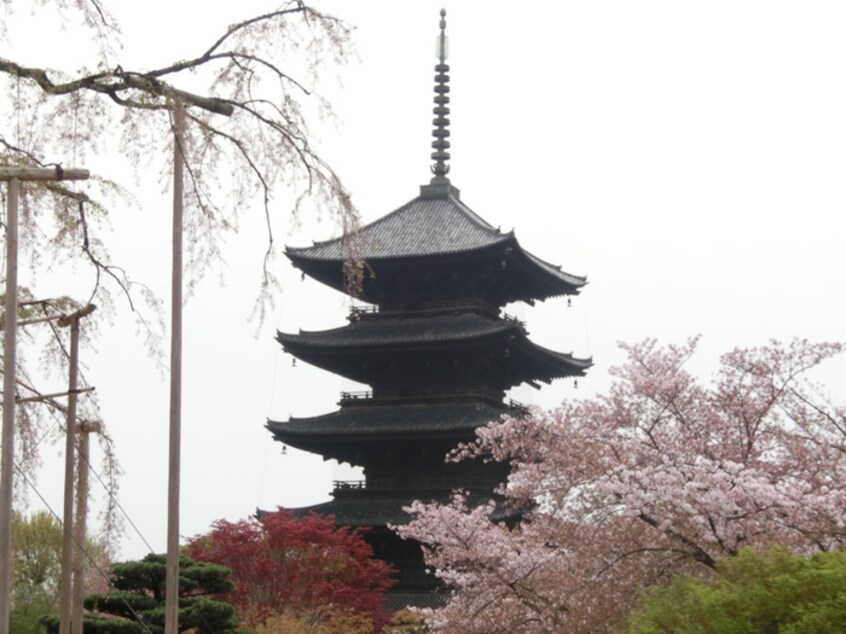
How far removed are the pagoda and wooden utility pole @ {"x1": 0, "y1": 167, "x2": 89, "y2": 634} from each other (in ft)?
81.9

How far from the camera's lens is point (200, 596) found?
25.5 m

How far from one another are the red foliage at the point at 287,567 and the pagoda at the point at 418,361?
537cm

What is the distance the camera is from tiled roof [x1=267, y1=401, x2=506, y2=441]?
118ft

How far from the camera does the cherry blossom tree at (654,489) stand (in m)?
17.1

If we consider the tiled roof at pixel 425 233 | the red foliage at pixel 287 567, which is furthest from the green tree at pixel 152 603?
the tiled roof at pixel 425 233

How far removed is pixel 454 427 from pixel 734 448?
1697cm

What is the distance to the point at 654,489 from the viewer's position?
57.5 ft

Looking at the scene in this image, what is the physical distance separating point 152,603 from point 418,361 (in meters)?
15.3

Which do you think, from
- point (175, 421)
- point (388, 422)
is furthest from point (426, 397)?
point (175, 421)

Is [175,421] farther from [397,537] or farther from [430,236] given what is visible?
[430,236]

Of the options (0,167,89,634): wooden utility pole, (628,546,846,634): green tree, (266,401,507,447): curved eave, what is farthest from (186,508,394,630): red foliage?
(0,167,89,634): wooden utility pole

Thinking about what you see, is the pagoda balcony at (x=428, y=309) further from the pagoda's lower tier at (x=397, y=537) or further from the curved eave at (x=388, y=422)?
the pagoda's lower tier at (x=397, y=537)

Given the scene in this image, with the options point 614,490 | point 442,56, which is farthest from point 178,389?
point 442,56

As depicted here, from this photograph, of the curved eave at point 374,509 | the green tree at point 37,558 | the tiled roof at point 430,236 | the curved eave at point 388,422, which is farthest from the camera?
the green tree at point 37,558
